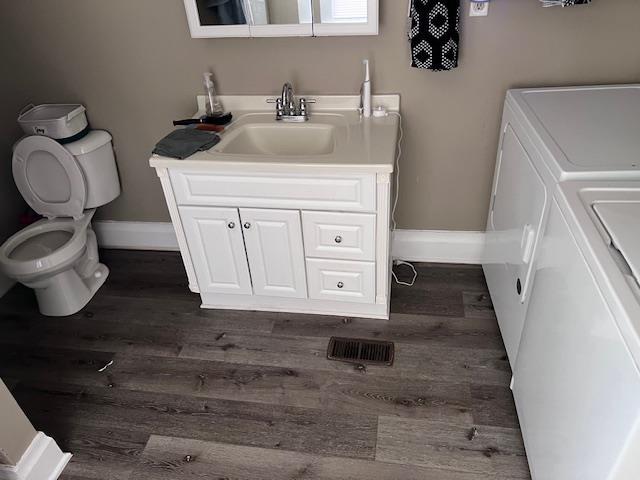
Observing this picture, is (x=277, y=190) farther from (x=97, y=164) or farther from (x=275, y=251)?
(x=97, y=164)

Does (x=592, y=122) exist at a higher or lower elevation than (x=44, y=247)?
higher

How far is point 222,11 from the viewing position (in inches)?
79.4

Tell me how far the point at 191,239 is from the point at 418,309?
3.55 ft

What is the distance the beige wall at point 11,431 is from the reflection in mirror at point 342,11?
5.68 ft

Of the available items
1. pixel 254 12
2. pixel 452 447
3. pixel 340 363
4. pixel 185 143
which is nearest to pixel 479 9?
pixel 254 12

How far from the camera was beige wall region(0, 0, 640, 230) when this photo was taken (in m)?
1.92

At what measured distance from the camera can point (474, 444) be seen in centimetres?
168

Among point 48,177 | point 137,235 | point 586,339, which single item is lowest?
point 137,235

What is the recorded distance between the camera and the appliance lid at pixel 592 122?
1.38 meters

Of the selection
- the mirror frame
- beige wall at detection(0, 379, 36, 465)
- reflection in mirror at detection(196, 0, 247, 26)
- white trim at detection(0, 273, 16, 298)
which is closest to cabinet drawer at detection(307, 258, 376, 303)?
the mirror frame

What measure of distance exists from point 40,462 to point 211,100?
156 centimetres

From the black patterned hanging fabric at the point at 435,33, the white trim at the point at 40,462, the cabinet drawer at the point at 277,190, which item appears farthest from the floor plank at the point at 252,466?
the black patterned hanging fabric at the point at 435,33

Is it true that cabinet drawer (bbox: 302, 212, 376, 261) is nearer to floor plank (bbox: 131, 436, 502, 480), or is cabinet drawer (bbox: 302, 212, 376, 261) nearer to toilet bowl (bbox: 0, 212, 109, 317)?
floor plank (bbox: 131, 436, 502, 480)

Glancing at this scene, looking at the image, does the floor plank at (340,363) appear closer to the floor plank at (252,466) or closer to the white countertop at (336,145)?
the floor plank at (252,466)
